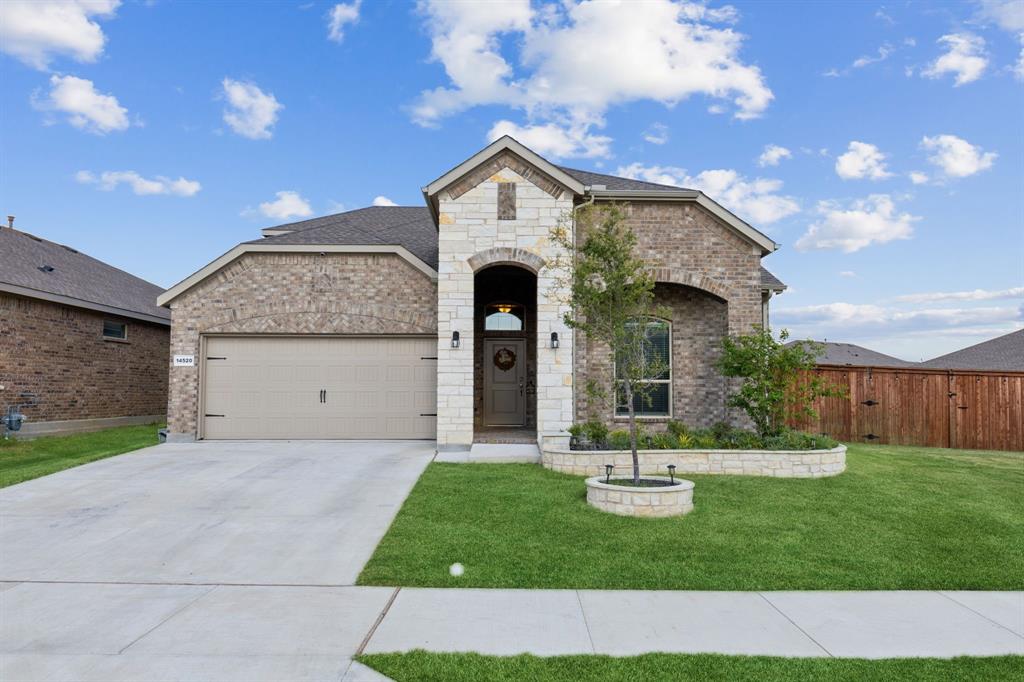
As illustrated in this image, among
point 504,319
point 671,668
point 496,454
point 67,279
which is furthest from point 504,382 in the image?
point 67,279

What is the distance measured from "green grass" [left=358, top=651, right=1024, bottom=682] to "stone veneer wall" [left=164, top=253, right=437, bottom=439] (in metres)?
9.58

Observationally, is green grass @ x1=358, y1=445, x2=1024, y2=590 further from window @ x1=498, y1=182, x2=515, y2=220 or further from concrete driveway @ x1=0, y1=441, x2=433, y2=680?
window @ x1=498, y1=182, x2=515, y2=220

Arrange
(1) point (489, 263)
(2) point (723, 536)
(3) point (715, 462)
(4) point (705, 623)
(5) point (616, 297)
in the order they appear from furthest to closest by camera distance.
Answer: (1) point (489, 263)
(3) point (715, 462)
(5) point (616, 297)
(2) point (723, 536)
(4) point (705, 623)

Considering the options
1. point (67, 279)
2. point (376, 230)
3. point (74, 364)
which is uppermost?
point (376, 230)

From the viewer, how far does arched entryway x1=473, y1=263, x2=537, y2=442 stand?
48.5ft

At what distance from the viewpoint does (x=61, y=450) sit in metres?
12.5

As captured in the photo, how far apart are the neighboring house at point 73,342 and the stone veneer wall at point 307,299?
13.6ft

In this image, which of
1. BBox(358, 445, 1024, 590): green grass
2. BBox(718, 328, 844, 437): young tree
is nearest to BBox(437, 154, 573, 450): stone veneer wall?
BBox(358, 445, 1024, 590): green grass

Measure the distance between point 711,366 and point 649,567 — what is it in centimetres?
799

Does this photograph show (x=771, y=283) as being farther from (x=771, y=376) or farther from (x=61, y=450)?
(x=61, y=450)

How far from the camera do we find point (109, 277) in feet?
62.3

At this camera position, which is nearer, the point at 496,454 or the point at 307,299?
the point at 496,454

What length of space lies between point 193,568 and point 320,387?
764cm

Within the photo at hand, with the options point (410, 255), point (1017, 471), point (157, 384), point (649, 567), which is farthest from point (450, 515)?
point (157, 384)
